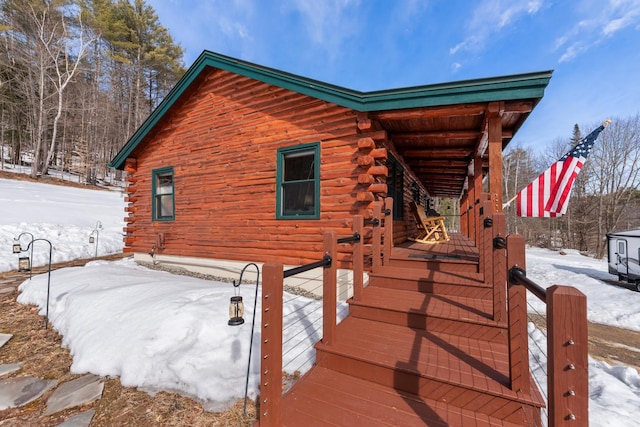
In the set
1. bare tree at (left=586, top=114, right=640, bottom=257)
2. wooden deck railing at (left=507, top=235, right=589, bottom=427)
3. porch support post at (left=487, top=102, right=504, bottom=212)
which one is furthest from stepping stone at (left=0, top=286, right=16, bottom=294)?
bare tree at (left=586, top=114, right=640, bottom=257)

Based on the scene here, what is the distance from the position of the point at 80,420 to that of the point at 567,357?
3.54 metres

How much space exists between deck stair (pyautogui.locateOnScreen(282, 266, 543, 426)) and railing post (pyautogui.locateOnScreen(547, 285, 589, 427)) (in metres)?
0.73

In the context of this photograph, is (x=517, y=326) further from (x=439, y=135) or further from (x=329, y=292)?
(x=439, y=135)

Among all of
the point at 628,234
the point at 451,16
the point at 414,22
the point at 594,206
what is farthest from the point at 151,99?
the point at 594,206

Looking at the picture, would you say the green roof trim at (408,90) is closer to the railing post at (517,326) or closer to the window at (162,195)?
the railing post at (517,326)

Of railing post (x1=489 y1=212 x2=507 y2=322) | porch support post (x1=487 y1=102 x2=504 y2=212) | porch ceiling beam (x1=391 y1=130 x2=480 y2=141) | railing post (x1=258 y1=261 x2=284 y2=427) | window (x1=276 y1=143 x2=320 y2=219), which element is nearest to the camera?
railing post (x1=258 y1=261 x2=284 y2=427)

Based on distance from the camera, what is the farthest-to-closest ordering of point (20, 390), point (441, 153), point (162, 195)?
point (162, 195) < point (441, 153) < point (20, 390)

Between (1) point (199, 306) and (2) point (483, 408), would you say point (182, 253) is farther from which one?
(2) point (483, 408)

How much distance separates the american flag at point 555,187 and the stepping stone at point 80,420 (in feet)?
20.2

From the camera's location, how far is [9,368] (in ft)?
10.1

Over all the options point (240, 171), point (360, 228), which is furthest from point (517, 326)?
point (240, 171)

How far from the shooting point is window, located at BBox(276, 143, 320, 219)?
17.8 ft

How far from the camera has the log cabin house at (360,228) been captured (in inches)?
74.6

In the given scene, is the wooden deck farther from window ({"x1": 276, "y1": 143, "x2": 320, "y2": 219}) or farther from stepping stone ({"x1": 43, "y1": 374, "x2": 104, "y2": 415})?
window ({"x1": 276, "y1": 143, "x2": 320, "y2": 219})
